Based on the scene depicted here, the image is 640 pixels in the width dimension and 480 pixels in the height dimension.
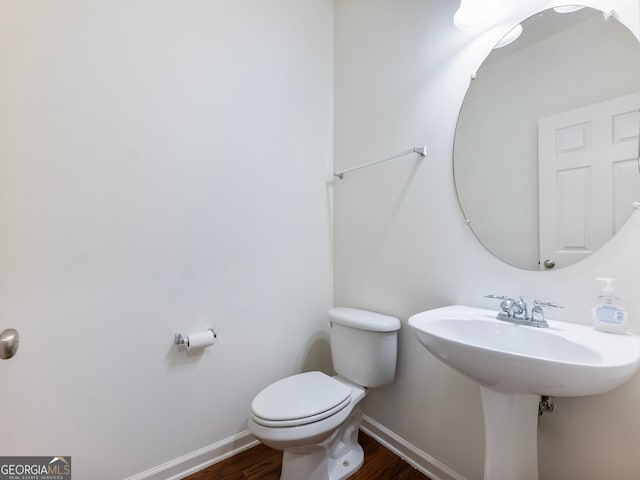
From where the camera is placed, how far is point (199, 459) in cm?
137

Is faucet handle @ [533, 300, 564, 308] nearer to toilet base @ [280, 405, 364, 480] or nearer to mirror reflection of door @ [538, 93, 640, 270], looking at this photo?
mirror reflection of door @ [538, 93, 640, 270]

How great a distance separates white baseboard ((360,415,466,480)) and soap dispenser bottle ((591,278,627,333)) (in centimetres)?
86

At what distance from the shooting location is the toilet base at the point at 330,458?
46.5 inches

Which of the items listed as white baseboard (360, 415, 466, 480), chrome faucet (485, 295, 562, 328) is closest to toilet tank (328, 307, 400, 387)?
white baseboard (360, 415, 466, 480)

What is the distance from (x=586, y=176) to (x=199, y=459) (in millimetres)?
1970

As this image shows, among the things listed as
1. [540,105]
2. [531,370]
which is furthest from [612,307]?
[540,105]

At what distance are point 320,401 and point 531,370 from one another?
78 centimetres

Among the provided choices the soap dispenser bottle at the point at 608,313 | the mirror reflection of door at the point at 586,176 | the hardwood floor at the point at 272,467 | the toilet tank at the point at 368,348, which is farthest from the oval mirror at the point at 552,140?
the hardwood floor at the point at 272,467

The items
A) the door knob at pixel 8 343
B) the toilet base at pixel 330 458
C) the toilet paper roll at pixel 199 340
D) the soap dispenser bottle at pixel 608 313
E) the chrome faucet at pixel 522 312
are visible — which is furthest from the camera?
the toilet paper roll at pixel 199 340

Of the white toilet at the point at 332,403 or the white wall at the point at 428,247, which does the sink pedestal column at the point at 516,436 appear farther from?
the white toilet at the point at 332,403

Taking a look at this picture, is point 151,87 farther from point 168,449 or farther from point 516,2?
point 168,449

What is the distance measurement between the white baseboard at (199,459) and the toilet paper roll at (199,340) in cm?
53

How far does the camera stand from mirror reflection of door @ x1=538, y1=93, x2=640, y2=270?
0.84 meters

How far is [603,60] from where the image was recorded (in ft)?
2.90
